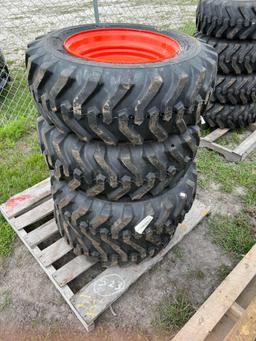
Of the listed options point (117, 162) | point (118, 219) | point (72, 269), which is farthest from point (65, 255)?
point (117, 162)

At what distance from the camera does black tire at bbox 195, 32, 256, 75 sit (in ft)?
9.46

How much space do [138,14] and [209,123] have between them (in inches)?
214

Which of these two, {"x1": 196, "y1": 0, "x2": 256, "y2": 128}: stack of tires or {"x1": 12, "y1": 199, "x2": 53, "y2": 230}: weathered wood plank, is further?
{"x1": 196, "y1": 0, "x2": 256, "y2": 128}: stack of tires

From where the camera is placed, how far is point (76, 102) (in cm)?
121

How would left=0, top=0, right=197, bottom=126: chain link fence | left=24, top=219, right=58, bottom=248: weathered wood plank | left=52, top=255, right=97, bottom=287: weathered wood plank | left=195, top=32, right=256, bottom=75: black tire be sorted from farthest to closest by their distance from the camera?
1. left=0, top=0, right=197, bottom=126: chain link fence
2. left=195, top=32, right=256, bottom=75: black tire
3. left=24, top=219, right=58, bottom=248: weathered wood plank
4. left=52, top=255, right=97, bottom=287: weathered wood plank

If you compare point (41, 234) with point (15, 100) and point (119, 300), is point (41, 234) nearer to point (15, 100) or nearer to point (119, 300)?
point (119, 300)

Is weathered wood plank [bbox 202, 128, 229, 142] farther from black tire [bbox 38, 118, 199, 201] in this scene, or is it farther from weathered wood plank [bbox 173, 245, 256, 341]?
black tire [bbox 38, 118, 199, 201]

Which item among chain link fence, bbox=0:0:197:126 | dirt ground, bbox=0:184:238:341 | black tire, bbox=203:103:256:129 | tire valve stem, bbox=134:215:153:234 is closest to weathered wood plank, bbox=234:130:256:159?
black tire, bbox=203:103:256:129

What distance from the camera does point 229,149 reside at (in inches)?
126

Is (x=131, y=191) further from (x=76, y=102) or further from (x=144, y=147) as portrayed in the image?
(x=76, y=102)

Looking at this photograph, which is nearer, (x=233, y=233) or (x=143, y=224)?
(x=143, y=224)

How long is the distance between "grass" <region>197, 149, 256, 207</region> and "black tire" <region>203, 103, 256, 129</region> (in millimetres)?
416

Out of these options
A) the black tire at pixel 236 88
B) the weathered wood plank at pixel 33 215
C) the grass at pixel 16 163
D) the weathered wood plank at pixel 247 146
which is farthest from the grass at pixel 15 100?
the weathered wood plank at pixel 247 146

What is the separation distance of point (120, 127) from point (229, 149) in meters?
2.26
